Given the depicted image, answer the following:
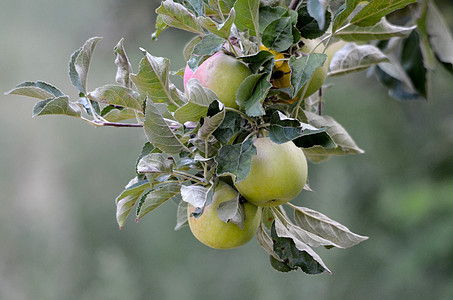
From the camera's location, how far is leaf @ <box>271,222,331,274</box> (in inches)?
16.5

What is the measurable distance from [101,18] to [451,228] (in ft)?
5.87

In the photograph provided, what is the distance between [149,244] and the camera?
6.54 feet

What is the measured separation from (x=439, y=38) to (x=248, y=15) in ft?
1.76

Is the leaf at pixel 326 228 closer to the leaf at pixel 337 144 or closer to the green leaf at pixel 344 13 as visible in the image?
the leaf at pixel 337 144

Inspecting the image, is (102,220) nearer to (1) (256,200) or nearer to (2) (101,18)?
(2) (101,18)

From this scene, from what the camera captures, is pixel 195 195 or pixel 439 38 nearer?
pixel 195 195

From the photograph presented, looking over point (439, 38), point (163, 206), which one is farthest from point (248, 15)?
point (163, 206)

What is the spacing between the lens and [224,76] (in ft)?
1.29

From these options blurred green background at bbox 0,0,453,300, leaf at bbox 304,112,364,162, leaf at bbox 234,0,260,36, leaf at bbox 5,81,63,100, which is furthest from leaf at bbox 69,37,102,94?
blurred green background at bbox 0,0,453,300

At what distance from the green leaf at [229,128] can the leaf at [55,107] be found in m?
0.13

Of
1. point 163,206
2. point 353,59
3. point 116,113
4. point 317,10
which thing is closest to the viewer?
point 317,10

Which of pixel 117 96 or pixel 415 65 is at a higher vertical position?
pixel 117 96

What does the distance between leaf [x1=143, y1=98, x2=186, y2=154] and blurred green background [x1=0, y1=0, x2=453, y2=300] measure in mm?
1294

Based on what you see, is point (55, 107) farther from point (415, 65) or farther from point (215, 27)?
point (415, 65)
